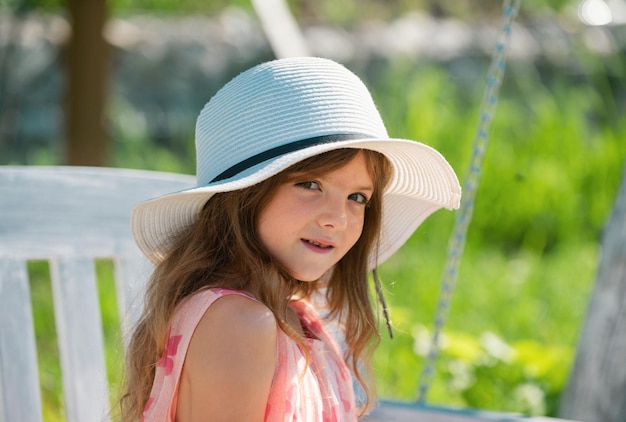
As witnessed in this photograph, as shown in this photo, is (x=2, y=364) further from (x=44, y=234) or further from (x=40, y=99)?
(x=40, y=99)

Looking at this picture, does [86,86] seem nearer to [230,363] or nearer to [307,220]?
[307,220]

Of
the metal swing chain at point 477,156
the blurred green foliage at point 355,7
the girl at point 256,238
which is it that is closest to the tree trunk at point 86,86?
the blurred green foliage at point 355,7

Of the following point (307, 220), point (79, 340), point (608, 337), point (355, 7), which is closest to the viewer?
point (307, 220)

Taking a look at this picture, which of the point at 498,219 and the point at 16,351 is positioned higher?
the point at 498,219

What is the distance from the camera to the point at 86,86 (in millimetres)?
4289

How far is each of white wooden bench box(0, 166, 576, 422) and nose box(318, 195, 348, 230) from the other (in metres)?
0.43

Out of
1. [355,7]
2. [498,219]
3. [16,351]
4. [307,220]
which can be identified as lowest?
[16,351]

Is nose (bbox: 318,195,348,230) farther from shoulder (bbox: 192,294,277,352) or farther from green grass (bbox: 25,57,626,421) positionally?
green grass (bbox: 25,57,626,421)

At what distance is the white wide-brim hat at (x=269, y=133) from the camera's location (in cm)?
136

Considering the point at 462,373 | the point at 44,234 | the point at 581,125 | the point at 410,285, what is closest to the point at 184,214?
the point at 44,234

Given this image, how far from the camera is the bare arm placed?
129 centimetres

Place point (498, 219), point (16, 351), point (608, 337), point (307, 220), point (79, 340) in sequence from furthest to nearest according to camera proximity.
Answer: point (498, 219)
point (608, 337)
point (79, 340)
point (16, 351)
point (307, 220)

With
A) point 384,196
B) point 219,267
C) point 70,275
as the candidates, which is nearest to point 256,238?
point 219,267

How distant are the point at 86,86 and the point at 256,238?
3055 mm
